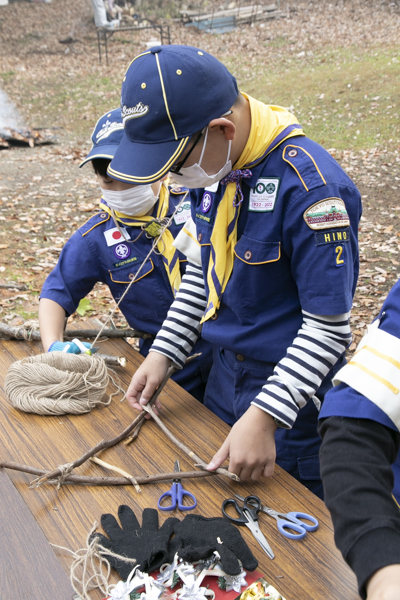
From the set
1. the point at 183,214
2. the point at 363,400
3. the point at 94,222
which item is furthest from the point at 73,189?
the point at 363,400

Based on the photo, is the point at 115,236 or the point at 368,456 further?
the point at 115,236

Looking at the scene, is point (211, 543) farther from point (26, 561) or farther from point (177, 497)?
point (26, 561)

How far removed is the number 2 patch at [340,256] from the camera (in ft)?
4.17

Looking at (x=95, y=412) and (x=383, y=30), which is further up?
(x=383, y=30)

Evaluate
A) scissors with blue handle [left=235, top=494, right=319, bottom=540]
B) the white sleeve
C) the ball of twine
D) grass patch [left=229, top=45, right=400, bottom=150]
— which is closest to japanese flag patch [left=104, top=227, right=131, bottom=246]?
the white sleeve

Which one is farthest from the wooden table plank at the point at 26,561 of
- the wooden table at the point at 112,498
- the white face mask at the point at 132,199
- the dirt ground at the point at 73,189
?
the dirt ground at the point at 73,189

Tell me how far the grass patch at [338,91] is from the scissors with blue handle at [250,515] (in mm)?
7197

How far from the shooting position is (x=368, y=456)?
0.80 meters

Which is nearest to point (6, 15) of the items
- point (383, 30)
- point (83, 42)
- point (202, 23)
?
point (83, 42)

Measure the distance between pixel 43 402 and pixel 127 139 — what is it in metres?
0.84

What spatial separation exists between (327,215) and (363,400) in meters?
0.57

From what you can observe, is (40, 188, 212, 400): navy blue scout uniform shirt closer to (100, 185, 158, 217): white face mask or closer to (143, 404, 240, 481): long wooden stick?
(100, 185, 158, 217): white face mask

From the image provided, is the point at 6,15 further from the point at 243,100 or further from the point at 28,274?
the point at 243,100

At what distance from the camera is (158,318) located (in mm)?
2205
